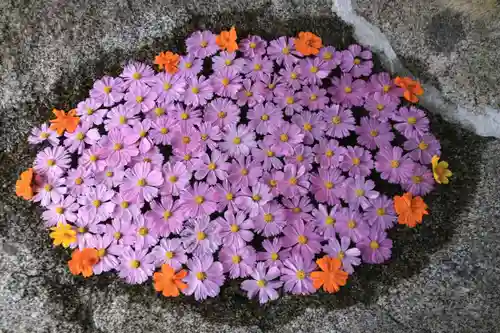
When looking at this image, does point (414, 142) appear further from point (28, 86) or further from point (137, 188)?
point (28, 86)

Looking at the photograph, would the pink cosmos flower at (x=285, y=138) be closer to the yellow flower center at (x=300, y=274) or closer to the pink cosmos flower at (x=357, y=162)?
the pink cosmos flower at (x=357, y=162)

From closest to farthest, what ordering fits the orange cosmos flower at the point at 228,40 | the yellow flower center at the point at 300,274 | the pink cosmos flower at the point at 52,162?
1. the yellow flower center at the point at 300,274
2. the pink cosmos flower at the point at 52,162
3. the orange cosmos flower at the point at 228,40

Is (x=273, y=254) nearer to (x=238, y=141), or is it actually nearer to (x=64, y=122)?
(x=238, y=141)

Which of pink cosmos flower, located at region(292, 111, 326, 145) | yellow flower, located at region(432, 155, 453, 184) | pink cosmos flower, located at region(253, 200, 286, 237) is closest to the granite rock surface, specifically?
yellow flower, located at region(432, 155, 453, 184)

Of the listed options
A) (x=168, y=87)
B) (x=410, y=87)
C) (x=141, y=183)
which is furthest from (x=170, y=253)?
(x=410, y=87)

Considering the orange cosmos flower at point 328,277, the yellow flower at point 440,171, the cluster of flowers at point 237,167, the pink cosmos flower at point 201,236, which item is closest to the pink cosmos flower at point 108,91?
the cluster of flowers at point 237,167

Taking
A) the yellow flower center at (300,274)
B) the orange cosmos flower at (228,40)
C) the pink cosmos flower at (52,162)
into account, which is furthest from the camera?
the orange cosmos flower at (228,40)

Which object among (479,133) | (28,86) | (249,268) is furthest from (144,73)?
(479,133)
